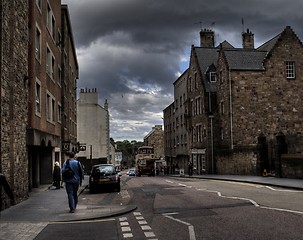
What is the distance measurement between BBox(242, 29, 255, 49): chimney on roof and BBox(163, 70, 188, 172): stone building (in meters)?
8.69

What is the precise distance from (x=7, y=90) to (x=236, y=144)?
29.9m

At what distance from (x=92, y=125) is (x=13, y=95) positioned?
52.5m

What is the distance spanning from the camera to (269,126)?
4184 centimetres

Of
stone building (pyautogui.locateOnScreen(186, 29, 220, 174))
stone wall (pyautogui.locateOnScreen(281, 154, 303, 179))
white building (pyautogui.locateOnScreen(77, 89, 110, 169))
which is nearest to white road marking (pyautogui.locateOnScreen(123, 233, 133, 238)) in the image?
stone wall (pyautogui.locateOnScreen(281, 154, 303, 179))

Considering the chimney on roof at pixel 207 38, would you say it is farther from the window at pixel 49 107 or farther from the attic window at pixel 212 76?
the window at pixel 49 107

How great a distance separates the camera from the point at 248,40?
5262 cm

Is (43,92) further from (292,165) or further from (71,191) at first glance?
(292,165)

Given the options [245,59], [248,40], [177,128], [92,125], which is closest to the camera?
[245,59]

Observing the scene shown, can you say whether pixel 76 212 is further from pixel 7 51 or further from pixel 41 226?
pixel 7 51

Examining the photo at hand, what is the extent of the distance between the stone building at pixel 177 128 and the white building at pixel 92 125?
1079 cm

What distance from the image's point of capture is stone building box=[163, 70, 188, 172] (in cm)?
5783

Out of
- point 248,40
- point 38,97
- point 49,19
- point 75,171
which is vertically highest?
point 248,40

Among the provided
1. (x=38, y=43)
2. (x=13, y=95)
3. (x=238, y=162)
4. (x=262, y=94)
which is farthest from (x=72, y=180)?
(x=262, y=94)

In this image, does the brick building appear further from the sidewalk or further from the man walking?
the man walking
